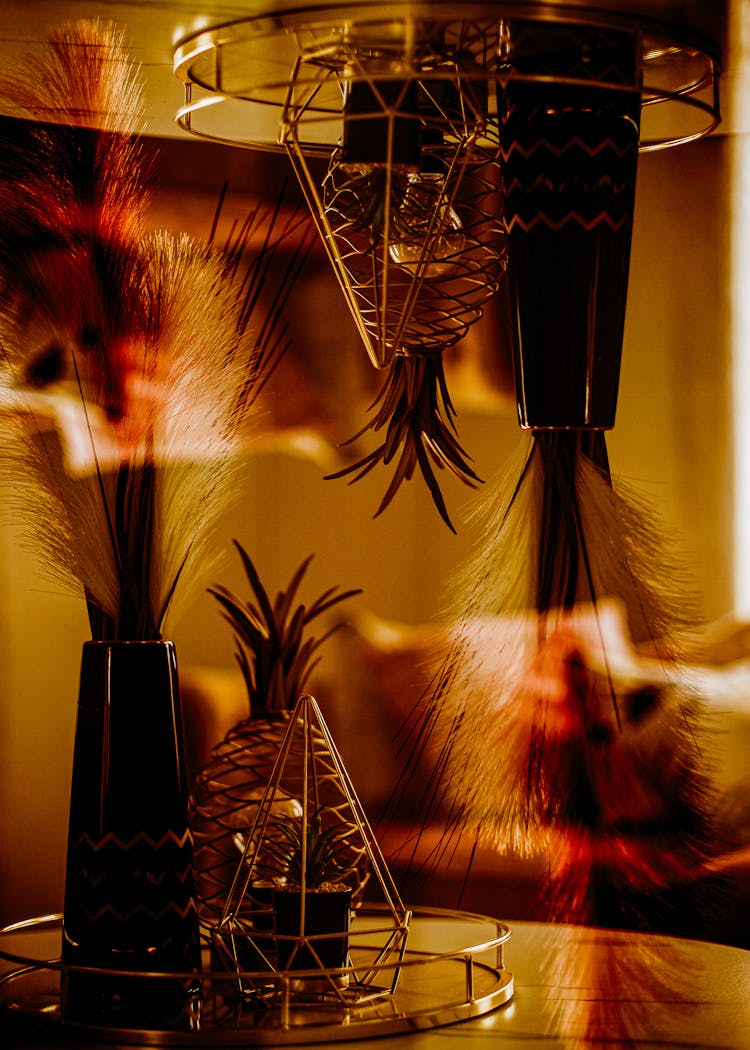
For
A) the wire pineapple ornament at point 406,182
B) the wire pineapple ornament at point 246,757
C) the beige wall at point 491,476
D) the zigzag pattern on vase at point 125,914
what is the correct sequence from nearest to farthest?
1. the wire pineapple ornament at point 406,182
2. the zigzag pattern on vase at point 125,914
3. the wire pineapple ornament at point 246,757
4. the beige wall at point 491,476

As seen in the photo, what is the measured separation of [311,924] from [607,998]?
0.60 ft

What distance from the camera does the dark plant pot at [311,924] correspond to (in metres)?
0.76

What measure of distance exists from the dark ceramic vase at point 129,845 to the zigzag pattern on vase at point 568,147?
337 mm

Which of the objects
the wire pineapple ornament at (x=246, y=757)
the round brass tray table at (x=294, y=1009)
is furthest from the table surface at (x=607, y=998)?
the wire pineapple ornament at (x=246, y=757)

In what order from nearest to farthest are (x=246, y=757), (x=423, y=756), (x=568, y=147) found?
1. (x=568, y=147)
2. (x=246, y=757)
3. (x=423, y=756)

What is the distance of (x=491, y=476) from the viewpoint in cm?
143

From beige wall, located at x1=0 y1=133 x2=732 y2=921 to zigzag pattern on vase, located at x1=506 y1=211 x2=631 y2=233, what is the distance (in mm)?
688

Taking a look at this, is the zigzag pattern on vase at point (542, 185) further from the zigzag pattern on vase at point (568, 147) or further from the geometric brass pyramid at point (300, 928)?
the geometric brass pyramid at point (300, 928)

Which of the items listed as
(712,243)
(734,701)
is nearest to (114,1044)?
(734,701)

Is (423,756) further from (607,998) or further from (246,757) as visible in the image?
(607,998)

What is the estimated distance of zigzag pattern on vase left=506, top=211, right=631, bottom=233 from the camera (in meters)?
0.73

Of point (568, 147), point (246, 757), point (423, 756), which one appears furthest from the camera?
point (423, 756)

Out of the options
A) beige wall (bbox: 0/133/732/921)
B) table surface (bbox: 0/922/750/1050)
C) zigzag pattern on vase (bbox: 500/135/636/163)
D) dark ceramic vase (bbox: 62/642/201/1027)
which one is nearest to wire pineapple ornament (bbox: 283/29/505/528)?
zigzag pattern on vase (bbox: 500/135/636/163)

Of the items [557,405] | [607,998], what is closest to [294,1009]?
[607,998]
